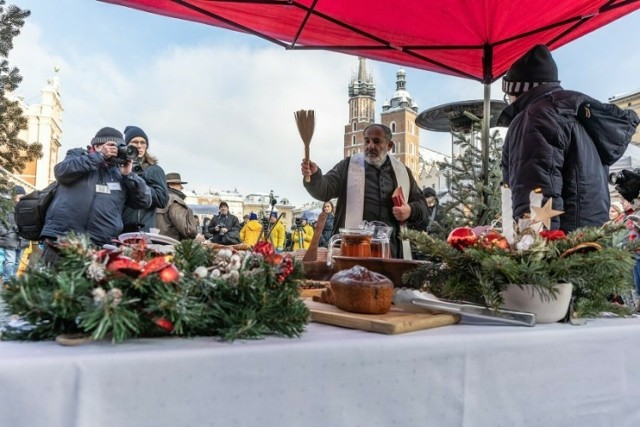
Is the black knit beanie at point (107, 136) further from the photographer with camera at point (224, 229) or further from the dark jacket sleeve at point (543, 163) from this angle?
the photographer with camera at point (224, 229)

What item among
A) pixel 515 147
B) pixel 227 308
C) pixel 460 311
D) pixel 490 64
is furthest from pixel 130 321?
pixel 490 64

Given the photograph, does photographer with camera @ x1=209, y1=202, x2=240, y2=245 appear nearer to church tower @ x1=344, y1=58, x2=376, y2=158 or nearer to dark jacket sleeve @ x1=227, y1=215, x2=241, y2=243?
dark jacket sleeve @ x1=227, y1=215, x2=241, y2=243

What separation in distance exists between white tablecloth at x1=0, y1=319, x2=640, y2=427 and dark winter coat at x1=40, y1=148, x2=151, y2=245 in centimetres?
215

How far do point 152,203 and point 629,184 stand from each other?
401cm

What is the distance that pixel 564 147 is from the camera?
5.68 ft

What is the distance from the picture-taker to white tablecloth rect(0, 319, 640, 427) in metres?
0.54

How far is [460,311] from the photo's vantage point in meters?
0.89

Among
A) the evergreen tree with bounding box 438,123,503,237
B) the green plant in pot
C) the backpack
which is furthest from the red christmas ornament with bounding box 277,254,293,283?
the evergreen tree with bounding box 438,123,503,237

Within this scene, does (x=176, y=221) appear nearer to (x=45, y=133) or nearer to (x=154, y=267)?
(x=154, y=267)

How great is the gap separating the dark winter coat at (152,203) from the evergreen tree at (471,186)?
2818mm

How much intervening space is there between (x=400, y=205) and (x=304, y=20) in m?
1.52

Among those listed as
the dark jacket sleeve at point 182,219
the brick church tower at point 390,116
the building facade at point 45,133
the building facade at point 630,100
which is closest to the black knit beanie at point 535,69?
the dark jacket sleeve at point 182,219

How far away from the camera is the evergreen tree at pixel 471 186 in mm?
4324

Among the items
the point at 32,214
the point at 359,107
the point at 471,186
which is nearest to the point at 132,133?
the point at 32,214
